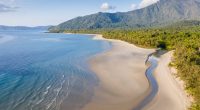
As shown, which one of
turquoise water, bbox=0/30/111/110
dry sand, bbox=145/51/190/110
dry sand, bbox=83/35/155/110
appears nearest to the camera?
turquoise water, bbox=0/30/111/110

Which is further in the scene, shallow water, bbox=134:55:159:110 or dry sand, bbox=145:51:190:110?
shallow water, bbox=134:55:159:110

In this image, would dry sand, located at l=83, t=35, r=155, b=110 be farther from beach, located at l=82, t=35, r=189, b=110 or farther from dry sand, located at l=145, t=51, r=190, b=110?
dry sand, located at l=145, t=51, r=190, b=110

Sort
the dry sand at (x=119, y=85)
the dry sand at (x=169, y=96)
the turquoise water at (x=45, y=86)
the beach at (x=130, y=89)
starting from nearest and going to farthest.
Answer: the turquoise water at (x=45, y=86) → the dry sand at (x=169, y=96) → the beach at (x=130, y=89) → the dry sand at (x=119, y=85)

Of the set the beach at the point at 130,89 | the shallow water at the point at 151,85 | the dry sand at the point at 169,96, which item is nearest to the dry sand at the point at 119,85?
the beach at the point at 130,89

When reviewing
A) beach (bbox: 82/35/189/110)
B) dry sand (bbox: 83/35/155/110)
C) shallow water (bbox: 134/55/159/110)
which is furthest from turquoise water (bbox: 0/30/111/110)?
shallow water (bbox: 134/55/159/110)

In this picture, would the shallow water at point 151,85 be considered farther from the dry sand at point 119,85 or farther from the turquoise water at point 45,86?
the turquoise water at point 45,86

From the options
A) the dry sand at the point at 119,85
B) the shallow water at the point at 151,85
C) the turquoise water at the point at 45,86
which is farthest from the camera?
the shallow water at the point at 151,85

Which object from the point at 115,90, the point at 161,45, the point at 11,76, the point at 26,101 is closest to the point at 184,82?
the point at 115,90

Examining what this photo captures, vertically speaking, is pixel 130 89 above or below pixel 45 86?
below

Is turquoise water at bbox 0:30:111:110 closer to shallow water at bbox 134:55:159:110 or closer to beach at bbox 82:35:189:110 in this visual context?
beach at bbox 82:35:189:110

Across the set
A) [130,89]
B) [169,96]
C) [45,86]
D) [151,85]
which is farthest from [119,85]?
[45,86]

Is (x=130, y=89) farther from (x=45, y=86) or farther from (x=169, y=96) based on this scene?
(x=45, y=86)

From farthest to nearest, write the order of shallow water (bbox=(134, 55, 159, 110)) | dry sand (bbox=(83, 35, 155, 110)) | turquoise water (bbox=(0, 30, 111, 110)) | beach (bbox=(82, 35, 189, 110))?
shallow water (bbox=(134, 55, 159, 110)) → dry sand (bbox=(83, 35, 155, 110)) → beach (bbox=(82, 35, 189, 110)) → turquoise water (bbox=(0, 30, 111, 110))
